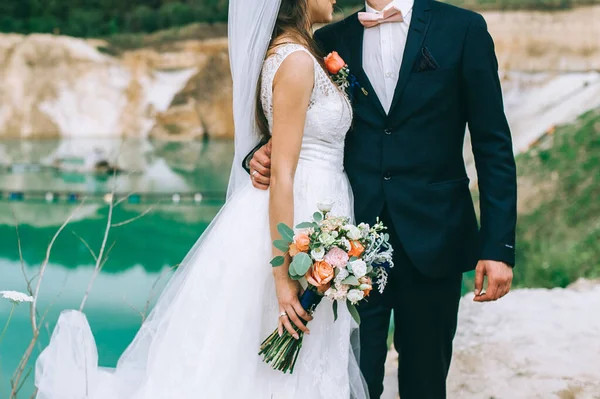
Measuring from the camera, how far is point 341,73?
1768 mm

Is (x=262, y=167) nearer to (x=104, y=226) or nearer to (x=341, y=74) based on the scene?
(x=341, y=74)

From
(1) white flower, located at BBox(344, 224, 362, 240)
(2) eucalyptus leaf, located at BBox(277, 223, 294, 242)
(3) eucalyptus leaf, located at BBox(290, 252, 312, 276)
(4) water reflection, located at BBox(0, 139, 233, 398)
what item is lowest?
(4) water reflection, located at BBox(0, 139, 233, 398)

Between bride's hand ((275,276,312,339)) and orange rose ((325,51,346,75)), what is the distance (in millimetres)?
512

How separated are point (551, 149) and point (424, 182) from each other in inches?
237

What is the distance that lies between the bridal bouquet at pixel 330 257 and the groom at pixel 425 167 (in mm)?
229

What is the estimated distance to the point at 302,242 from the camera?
5.03ft

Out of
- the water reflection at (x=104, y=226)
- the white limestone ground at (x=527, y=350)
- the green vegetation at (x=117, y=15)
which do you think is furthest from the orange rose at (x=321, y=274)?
the green vegetation at (x=117, y=15)

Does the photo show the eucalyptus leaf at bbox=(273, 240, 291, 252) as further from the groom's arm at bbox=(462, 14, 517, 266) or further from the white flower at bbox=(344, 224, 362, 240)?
the groom's arm at bbox=(462, 14, 517, 266)

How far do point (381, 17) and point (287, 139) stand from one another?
42 centimetres

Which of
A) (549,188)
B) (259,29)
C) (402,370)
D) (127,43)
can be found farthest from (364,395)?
(127,43)

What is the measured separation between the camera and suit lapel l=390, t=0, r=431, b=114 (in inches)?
68.9

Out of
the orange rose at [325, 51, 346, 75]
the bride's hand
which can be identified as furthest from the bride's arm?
the orange rose at [325, 51, 346, 75]

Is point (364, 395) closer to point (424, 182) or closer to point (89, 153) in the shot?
point (424, 182)

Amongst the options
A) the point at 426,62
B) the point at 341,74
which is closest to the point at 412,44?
the point at 426,62
